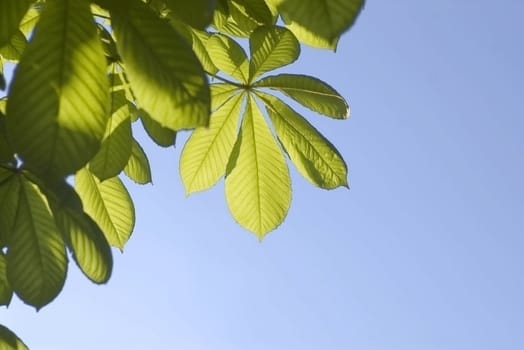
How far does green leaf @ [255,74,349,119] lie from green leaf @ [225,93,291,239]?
90mm

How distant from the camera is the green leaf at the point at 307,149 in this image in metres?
1.27

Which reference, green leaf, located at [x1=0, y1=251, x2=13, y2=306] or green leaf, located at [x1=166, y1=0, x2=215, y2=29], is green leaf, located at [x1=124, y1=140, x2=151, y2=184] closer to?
green leaf, located at [x1=0, y1=251, x2=13, y2=306]

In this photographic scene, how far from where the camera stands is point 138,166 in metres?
1.36

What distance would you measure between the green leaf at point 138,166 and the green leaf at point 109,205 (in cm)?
4

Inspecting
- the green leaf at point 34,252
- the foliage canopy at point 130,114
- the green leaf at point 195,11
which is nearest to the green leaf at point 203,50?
the foliage canopy at point 130,114

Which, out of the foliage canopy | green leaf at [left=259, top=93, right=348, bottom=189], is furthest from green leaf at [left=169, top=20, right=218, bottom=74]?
green leaf at [left=259, top=93, right=348, bottom=189]

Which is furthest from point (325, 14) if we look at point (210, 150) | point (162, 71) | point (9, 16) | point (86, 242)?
point (210, 150)

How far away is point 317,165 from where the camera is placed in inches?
50.6

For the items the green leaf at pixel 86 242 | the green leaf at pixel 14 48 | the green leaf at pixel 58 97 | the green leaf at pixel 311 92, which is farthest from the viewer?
the green leaf at pixel 311 92

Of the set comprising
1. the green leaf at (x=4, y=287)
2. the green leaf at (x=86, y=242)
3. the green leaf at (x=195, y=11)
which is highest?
the green leaf at (x=195, y=11)

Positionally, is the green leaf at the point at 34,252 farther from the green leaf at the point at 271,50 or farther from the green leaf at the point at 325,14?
the green leaf at the point at 325,14

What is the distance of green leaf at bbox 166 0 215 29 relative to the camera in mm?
741

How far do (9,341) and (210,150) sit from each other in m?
0.43

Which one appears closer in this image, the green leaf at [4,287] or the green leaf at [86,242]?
the green leaf at [86,242]
